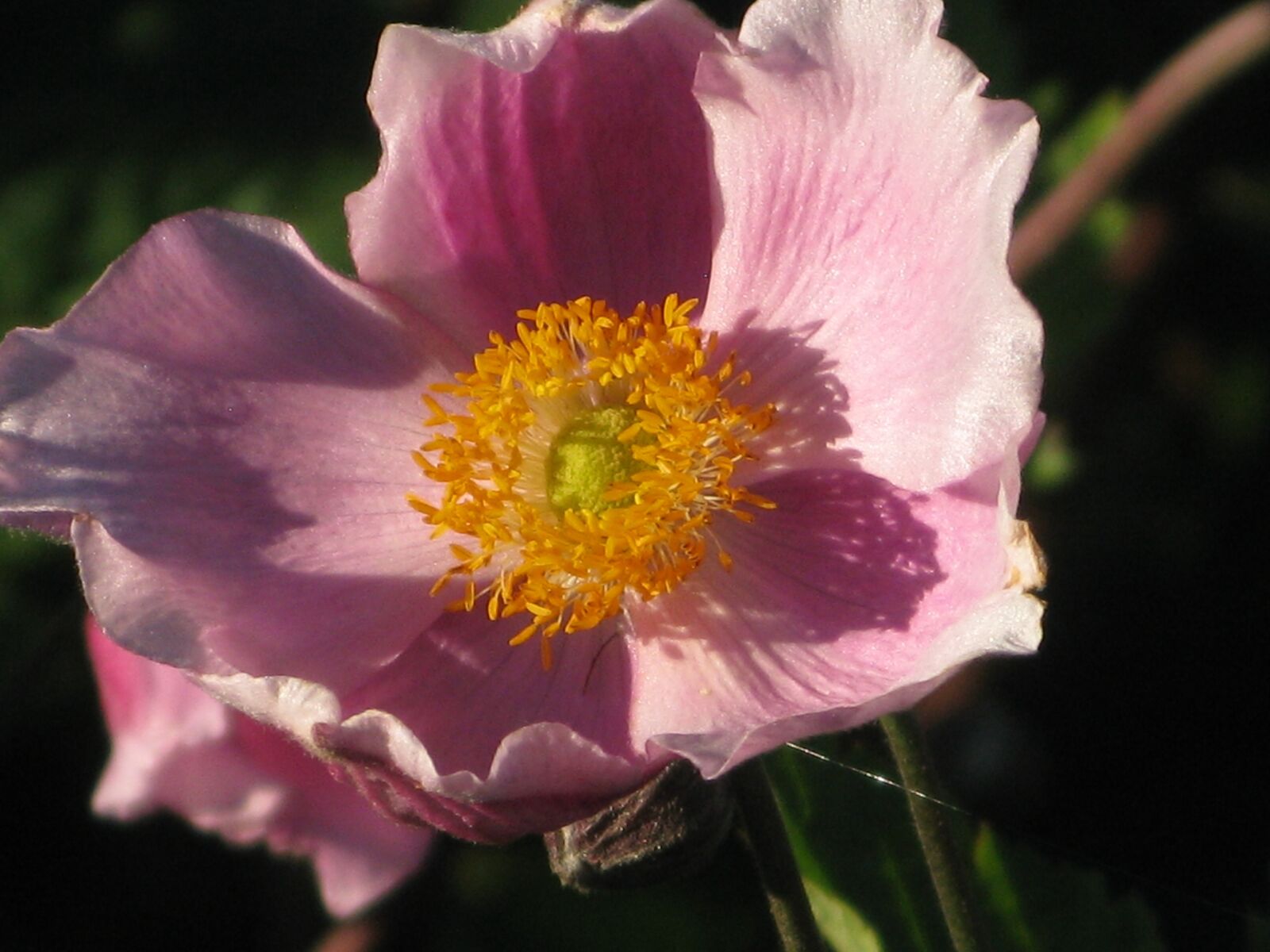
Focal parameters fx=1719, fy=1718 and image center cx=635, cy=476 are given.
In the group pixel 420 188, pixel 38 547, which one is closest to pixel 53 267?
pixel 38 547

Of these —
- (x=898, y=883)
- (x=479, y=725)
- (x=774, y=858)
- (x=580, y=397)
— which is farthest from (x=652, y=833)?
(x=580, y=397)

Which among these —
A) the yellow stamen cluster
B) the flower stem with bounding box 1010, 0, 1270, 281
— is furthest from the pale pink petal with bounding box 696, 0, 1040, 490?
the flower stem with bounding box 1010, 0, 1270, 281

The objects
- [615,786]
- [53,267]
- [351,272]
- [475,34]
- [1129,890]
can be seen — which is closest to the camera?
[615,786]

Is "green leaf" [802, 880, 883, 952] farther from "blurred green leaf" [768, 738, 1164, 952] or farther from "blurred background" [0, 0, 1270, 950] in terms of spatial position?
"blurred background" [0, 0, 1270, 950]

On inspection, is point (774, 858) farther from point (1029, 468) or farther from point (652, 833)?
point (1029, 468)

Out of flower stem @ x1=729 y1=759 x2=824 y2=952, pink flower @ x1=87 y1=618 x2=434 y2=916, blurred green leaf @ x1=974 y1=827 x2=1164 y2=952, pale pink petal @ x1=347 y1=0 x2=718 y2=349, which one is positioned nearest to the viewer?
flower stem @ x1=729 y1=759 x2=824 y2=952

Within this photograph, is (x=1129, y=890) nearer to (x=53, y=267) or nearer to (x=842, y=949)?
(x=842, y=949)
